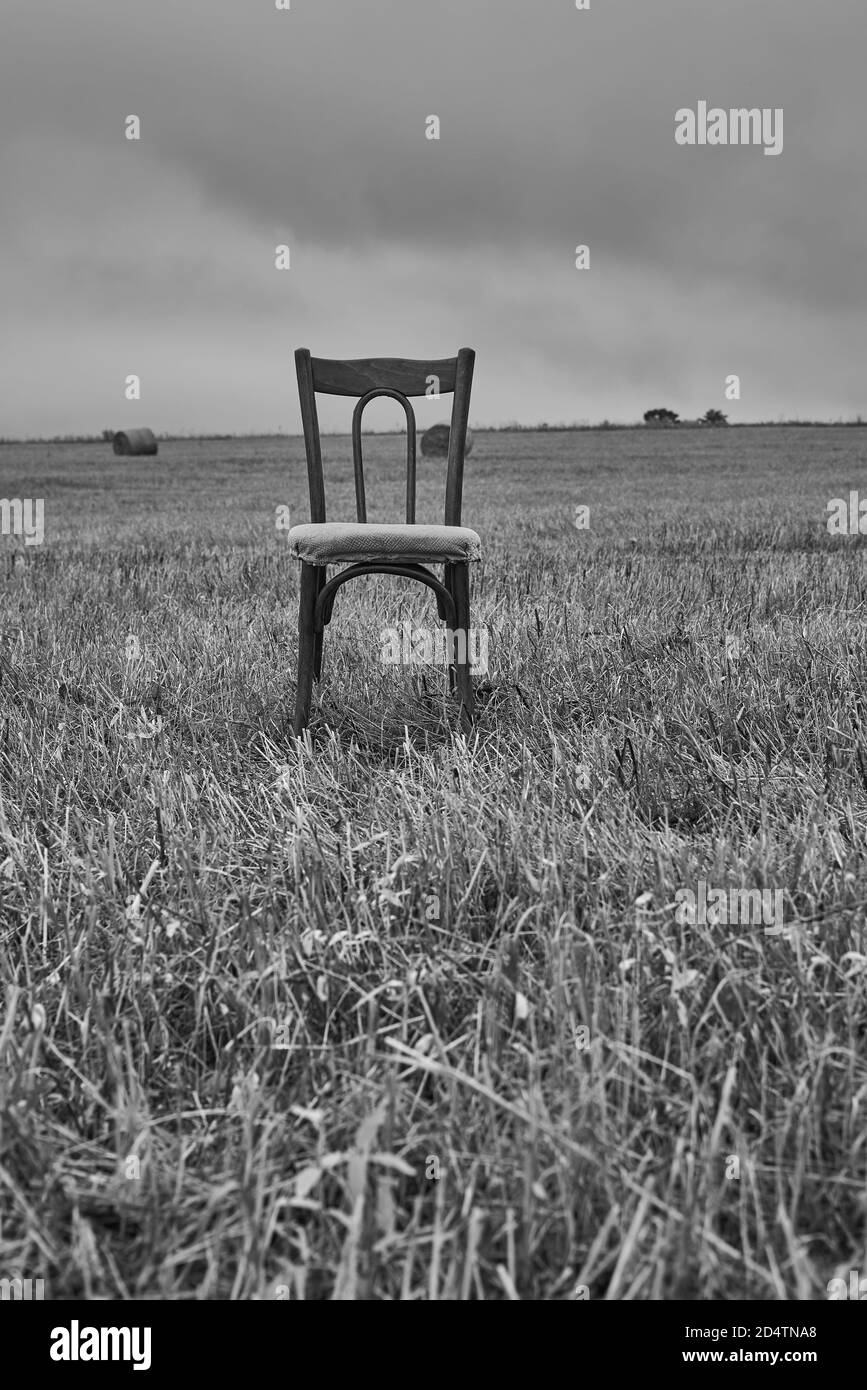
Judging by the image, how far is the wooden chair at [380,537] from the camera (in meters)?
3.28

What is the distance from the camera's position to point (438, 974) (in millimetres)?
1714

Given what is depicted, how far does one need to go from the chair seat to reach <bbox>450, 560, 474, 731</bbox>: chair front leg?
129 millimetres

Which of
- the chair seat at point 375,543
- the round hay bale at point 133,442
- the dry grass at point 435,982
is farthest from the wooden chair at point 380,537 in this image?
the round hay bale at point 133,442

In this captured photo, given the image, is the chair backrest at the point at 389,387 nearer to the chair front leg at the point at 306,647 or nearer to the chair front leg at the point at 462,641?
the chair front leg at the point at 462,641

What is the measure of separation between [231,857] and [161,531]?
8.05 meters

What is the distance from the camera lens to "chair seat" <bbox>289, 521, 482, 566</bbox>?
10.7 feet

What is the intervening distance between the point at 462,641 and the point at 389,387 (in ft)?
3.65

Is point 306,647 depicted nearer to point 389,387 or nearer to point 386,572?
point 386,572

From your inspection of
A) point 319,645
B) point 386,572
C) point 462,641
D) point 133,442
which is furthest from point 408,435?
point 133,442

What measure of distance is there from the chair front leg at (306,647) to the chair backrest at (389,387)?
39 cm

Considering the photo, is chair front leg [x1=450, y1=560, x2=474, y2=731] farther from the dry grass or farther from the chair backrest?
the chair backrest

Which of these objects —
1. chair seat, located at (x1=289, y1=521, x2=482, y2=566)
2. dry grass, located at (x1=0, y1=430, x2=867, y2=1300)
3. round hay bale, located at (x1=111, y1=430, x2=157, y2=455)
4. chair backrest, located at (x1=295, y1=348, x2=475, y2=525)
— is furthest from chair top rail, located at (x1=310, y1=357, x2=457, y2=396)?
round hay bale, located at (x1=111, y1=430, x2=157, y2=455)
